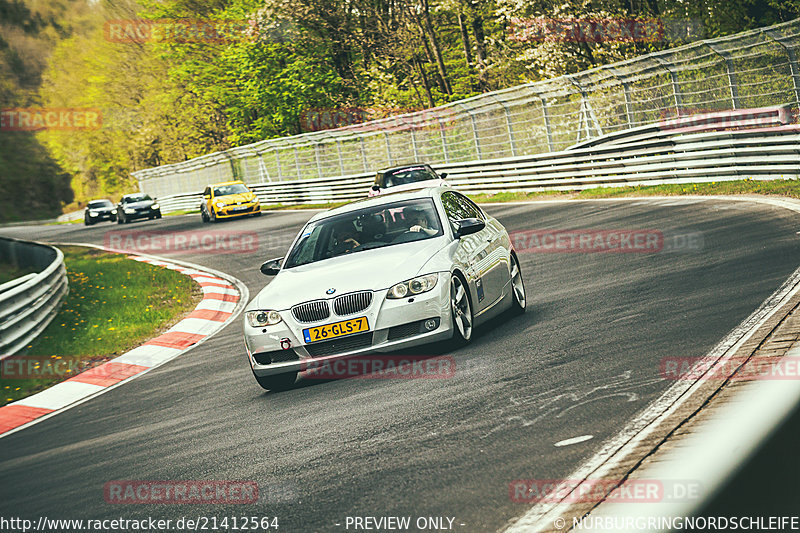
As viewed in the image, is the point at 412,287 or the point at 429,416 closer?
the point at 429,416

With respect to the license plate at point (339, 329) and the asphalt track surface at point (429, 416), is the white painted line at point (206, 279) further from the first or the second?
the license plate at point (339, 329)

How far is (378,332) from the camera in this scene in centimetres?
756

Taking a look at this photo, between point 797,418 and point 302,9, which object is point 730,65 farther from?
point 302,9

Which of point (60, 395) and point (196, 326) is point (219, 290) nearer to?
point (196, 326)

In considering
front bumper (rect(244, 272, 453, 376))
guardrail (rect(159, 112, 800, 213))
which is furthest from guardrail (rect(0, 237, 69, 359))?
guardrail (rect(159, 112, 800, 213))

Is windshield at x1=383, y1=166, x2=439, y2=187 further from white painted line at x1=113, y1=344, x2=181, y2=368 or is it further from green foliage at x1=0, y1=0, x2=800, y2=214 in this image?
white painted line at x1=113, y1=344, x2=181, y2=368

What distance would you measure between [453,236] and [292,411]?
2.43m

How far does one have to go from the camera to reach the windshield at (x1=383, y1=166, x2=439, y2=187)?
2430 centimetres

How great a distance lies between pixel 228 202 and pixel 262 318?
28729 millimetres

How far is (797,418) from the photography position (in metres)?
1.57

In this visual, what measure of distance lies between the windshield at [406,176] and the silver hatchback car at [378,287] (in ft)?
49.7
